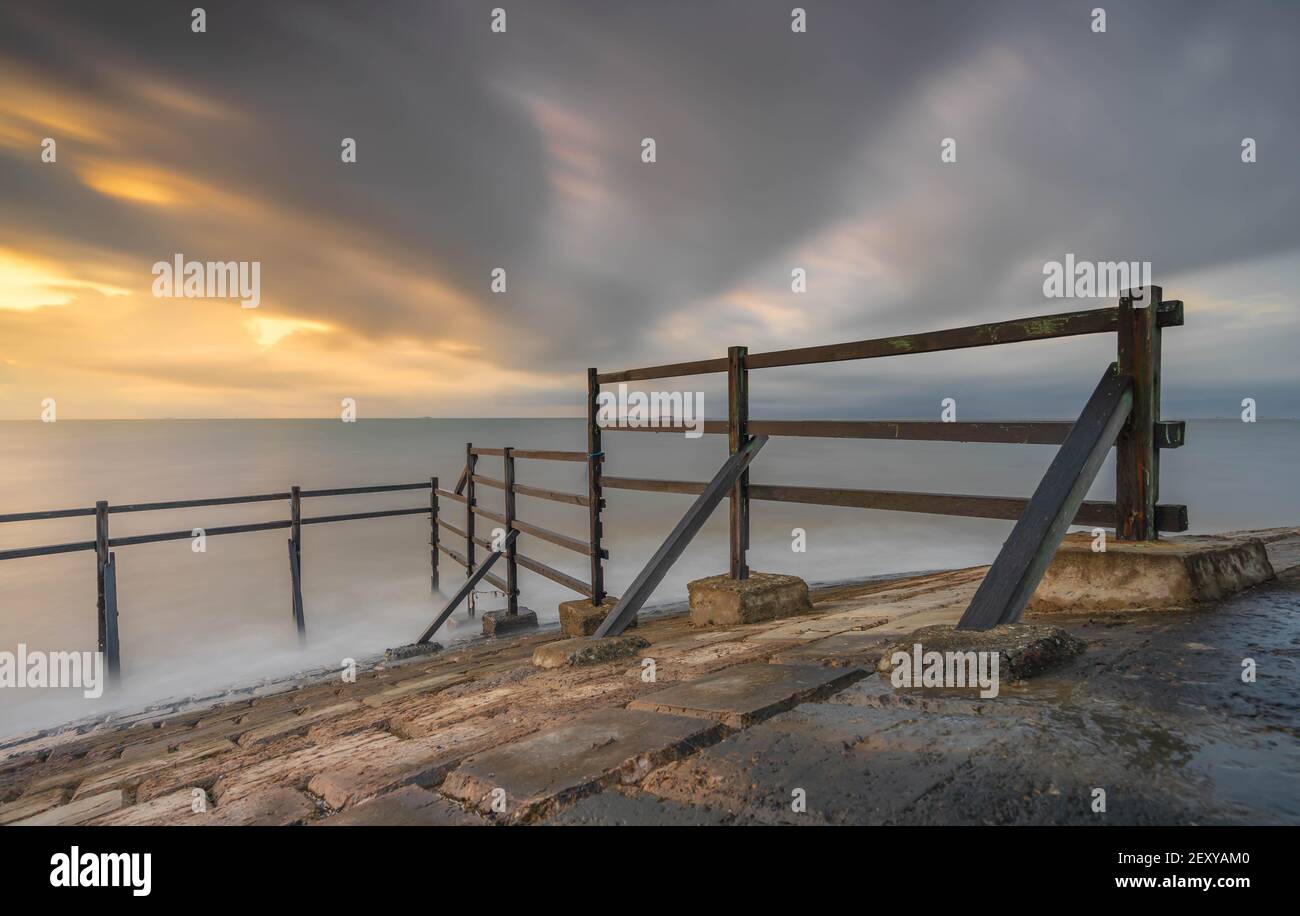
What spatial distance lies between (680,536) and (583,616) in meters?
1.81

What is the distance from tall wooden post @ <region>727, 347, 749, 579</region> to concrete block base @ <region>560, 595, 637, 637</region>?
64.5 inches

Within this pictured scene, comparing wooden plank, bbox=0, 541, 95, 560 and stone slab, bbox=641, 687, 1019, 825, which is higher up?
stone slab, bbox=641, 687, 1019, 825

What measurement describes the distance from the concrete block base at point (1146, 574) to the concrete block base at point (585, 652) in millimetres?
2171

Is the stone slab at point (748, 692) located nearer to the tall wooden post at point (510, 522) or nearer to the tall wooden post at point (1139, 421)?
the tall wooden post at point (1139, 421)

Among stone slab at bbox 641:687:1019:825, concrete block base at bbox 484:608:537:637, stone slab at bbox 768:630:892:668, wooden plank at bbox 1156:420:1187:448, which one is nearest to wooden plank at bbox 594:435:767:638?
stone slab at bbox 768:630:892:668

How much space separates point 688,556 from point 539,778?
608 inches

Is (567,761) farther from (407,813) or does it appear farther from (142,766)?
(142,766)

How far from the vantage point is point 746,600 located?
13.5 feet

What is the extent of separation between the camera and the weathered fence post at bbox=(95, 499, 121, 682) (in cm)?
689

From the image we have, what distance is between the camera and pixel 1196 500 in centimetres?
2391

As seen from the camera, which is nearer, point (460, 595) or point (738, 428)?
point (738, 428)

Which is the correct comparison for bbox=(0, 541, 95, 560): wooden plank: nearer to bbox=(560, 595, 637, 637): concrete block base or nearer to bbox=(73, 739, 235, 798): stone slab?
bbox=(73, 739, 235, 798): stone slab

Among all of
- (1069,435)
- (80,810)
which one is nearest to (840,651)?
(1069,435)
